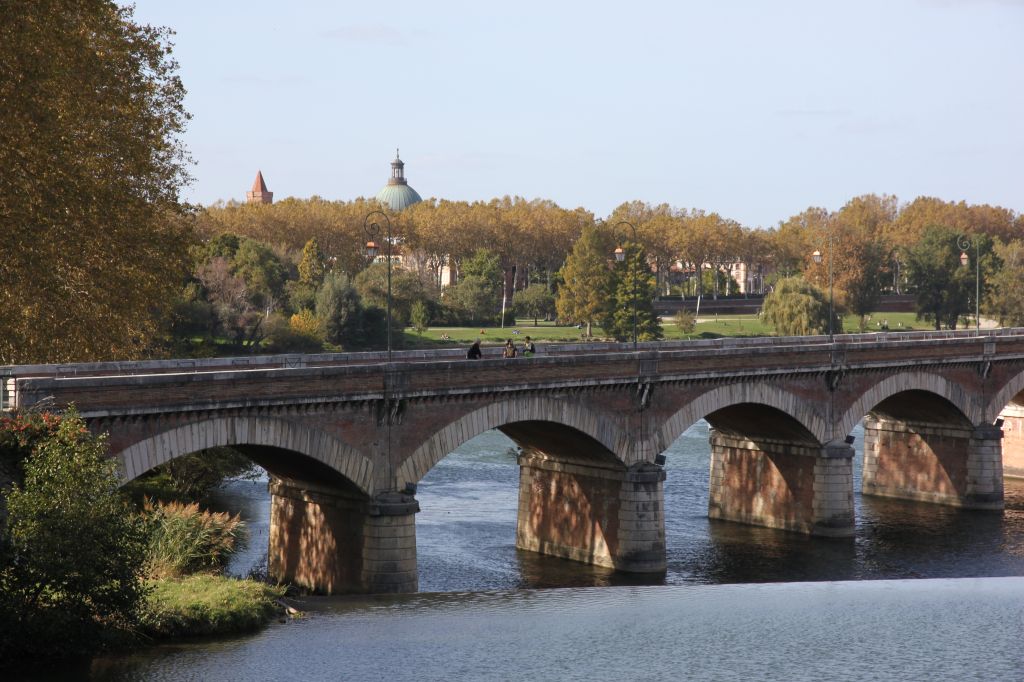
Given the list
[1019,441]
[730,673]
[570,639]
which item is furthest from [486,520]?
[1019,441]

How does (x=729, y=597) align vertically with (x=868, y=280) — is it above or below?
below

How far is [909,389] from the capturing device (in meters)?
63.0

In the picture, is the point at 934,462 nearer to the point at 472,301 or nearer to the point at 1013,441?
the point at 1013,441

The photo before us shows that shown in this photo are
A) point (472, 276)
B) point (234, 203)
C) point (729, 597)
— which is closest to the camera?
point (729, 597)

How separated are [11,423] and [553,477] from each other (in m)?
25.5

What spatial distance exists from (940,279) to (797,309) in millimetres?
33000

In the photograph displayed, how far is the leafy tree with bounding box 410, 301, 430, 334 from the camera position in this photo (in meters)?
120

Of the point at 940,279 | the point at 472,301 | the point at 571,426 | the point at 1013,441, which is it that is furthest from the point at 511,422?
the point at 940,279

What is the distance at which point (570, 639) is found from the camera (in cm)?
3578

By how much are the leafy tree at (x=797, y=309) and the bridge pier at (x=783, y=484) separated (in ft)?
206

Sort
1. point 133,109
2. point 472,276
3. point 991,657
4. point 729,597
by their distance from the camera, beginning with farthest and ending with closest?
1. point 472,276
2. point 133,109
3. point 729,597
4. point 991,657

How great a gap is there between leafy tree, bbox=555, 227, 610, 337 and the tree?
256 ft

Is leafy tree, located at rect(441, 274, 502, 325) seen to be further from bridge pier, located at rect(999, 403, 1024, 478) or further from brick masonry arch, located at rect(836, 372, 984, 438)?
brick masonry arch, located at rect(836, 372, 984, 438)

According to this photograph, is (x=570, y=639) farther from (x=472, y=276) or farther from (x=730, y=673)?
(x=472, y=276)
